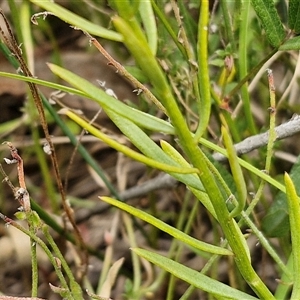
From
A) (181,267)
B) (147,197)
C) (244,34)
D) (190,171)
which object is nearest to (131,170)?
(147,197)

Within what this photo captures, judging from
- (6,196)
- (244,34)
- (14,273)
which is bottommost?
(14,273)

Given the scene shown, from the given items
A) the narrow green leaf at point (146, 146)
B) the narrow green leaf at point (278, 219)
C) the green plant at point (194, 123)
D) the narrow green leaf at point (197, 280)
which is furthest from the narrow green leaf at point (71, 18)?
the narrow green leaf at point (278, 219)

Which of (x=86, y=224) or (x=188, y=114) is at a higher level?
(x=188, y=114)

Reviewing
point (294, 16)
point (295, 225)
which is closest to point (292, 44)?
point (294, 16)

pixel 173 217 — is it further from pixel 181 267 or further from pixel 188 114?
pixel 181 267

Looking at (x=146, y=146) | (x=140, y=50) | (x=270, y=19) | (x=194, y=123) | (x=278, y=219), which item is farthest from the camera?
(x=194, y=123)

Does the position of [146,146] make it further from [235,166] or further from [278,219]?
[278,219]

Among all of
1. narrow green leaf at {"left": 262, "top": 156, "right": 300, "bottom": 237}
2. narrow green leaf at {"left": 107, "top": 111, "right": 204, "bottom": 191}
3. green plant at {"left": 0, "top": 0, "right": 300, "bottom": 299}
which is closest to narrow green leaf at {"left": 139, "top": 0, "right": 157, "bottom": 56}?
green plant at {"left": 0, "top": 0, "right": 300, "bottom": 299}
